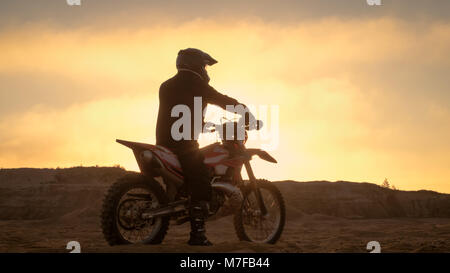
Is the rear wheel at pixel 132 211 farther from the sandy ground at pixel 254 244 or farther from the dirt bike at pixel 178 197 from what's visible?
the sandy ground at pixel 254 244

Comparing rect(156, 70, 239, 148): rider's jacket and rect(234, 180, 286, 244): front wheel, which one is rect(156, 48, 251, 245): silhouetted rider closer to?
rect(156, 70, 239, 148): rider's jacket

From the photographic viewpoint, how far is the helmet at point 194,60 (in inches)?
295

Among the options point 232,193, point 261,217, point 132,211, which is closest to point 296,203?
point 261,217

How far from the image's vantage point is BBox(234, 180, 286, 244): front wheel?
8180mm

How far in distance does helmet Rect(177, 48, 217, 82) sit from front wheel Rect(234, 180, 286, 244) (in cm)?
212

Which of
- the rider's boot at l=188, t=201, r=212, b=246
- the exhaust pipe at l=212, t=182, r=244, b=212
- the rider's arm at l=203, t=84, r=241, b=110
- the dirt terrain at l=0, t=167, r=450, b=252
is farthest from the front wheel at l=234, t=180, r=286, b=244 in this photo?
the dirt terrain at l=0, t=167, r=450, b=252

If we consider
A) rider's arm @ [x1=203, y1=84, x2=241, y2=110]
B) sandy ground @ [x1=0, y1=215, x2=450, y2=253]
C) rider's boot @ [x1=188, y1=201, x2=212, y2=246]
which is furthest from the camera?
rider's arm @ [x1=203, y1=84, x2=241, y2=110]

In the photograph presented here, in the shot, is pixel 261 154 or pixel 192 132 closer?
pixel 192 132

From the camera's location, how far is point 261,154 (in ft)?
27.8

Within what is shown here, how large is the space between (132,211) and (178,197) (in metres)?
0.79

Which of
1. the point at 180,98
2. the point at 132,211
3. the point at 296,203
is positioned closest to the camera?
the point at 132,211

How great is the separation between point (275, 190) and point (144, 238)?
258 centimetres

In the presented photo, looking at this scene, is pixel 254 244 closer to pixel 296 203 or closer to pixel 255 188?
pixel 255 188

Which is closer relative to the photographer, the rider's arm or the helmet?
the rider's arm
